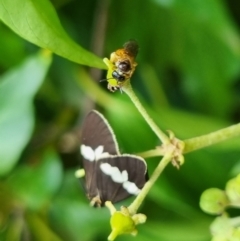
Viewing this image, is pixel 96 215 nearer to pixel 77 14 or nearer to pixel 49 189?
pixel 49 189

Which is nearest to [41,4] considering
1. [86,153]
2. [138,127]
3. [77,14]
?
[86,153]

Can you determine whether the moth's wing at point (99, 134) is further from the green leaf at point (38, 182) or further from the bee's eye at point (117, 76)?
the green leaf at point (38, 182)

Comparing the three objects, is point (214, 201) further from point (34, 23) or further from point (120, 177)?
point (34, 23)

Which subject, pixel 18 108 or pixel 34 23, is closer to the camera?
pixel 34 23

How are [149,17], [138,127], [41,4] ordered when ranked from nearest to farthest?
[41,4]
[138,127]
[149,17]

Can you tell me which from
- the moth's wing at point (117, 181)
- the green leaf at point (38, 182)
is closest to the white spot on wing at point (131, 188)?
the moth's wing at point (117, 181)

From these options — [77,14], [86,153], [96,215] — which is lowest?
[86,153]

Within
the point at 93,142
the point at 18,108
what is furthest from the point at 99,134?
the point at 18,108

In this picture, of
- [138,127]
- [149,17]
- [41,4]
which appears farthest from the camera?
[149,17]
